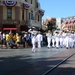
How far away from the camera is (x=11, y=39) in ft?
109

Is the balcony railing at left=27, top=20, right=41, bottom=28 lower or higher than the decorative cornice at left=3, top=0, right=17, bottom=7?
lower

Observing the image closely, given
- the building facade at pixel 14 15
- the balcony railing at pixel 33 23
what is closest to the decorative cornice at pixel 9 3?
the building facade at pixel 14 15

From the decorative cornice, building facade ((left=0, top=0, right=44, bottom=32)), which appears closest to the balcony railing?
building facade ((left=0, top=0, right=44, bottom=32))

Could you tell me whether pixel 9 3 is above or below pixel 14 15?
above

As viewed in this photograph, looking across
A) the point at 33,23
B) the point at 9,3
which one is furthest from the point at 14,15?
the point at 33,23

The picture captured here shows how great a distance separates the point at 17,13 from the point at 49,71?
119ft

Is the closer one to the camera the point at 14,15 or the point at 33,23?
the point at 14,15

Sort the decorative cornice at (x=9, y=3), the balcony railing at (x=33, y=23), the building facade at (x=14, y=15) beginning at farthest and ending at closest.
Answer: the balcony railing at (x=33, y=23), the building facade at (x=14, y=15), the decorative cornice at (x=9, y=3)

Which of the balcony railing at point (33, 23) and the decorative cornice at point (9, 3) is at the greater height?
the decorative cornice at point (9, 3)

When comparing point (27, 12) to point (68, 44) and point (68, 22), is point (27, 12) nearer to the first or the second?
point (68, 44)

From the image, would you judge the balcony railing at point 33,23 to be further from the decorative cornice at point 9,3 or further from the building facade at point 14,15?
the decorative cornice at point 9,3

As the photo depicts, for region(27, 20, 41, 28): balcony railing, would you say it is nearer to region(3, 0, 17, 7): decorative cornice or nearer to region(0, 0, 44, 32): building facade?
region(0, 0, 44, 32): building facade

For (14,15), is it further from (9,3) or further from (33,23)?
(33,23)

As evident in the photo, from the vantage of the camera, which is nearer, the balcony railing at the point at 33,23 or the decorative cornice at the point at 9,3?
the decorative cornice at the point at 9,3
